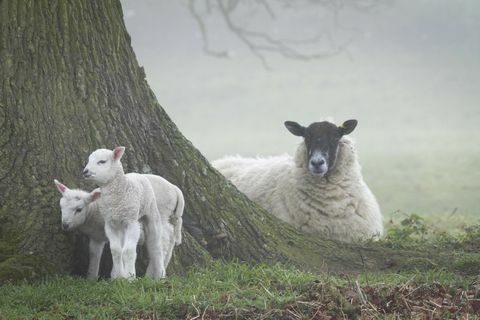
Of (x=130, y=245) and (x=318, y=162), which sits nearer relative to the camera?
(x=130, y=245)

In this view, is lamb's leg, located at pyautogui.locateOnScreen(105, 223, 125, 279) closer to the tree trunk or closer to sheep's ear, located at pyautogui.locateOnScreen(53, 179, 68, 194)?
sheep's ear, located at pyautogui.locateOnScreen(53, 179, 68, 194)

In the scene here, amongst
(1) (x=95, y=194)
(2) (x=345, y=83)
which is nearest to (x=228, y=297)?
(1) (x=95, y=194)

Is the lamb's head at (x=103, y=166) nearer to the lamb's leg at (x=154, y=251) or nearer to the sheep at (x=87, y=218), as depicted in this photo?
the sheep at (x=87, y=218)

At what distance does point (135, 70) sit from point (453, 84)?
3825 cm

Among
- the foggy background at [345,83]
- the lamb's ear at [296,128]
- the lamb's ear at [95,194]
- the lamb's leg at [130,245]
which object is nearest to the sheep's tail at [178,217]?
the lamb's leg at [130,245]

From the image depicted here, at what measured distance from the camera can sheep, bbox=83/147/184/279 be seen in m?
6.02

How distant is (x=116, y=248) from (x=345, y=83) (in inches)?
1604

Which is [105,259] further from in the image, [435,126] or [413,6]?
[413,6]

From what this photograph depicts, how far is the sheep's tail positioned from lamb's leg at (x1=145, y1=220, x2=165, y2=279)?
22cm

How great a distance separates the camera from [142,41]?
52438mm

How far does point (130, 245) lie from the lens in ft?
19.9

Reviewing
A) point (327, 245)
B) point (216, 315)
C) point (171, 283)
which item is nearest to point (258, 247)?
point (327, 245)

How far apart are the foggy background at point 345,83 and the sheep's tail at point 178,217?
64.7 ft

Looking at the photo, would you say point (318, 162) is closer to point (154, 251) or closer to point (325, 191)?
point (325, 191)
